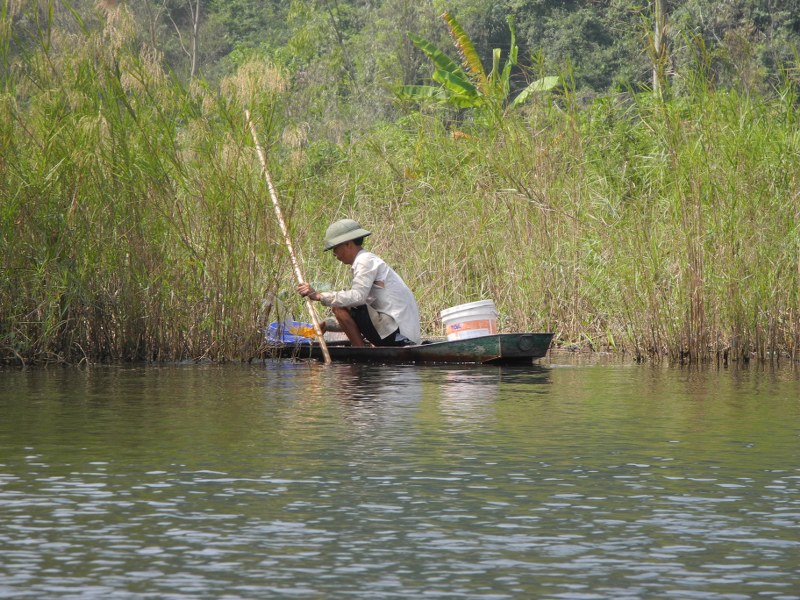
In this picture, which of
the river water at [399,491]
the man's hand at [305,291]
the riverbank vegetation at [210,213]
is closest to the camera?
the river water at [399,491]

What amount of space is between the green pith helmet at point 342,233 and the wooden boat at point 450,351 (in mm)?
821

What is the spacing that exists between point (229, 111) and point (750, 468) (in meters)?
5.84

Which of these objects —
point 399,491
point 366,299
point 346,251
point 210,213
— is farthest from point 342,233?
point 399,491

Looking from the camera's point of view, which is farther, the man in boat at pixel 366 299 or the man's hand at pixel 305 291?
the man in boat at pixel 366 299

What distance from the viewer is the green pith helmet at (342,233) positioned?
11.0 metres

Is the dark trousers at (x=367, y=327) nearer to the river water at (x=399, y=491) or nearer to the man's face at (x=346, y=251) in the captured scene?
the man's face at (x=346, y=251)

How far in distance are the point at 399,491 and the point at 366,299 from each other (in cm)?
570

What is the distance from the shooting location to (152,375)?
1001 cm

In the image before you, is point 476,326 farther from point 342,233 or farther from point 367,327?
point 342,233

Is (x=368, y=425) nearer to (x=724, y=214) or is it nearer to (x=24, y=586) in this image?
(x=24, y=586)

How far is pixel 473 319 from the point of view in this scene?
430 inches

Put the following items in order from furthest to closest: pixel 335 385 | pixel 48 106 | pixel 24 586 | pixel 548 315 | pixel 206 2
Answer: pixel 206 2, pixel 548 315, pixel 48 106, pixel 335 385, pixel 24 586

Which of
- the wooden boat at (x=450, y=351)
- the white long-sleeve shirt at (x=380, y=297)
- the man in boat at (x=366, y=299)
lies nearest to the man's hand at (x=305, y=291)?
the man in boat at (x=366, y=299)

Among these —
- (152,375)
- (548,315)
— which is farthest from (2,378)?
(548,315)
